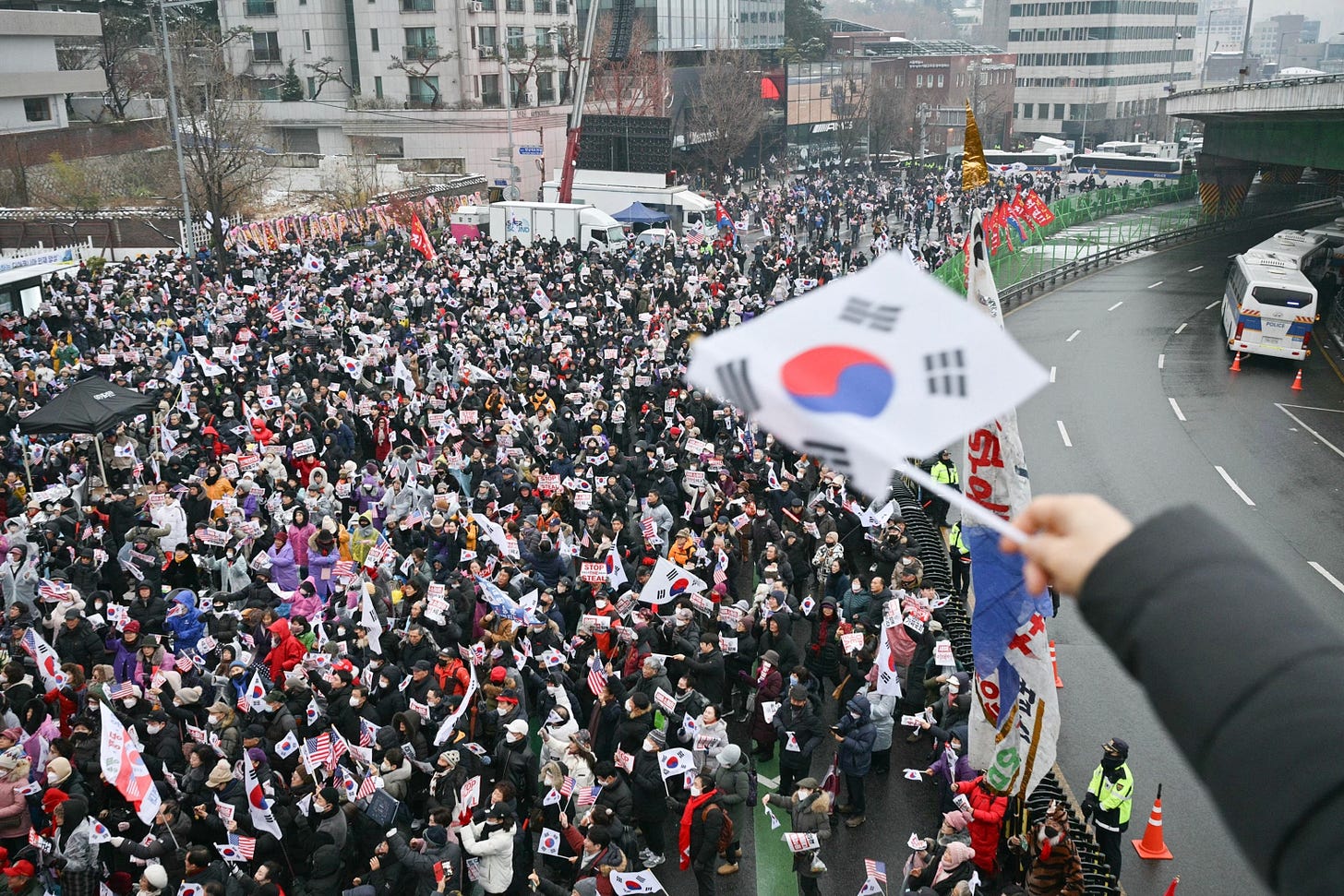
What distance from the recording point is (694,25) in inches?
3548

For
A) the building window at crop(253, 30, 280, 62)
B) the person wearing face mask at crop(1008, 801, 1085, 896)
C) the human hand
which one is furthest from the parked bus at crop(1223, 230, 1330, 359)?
the building window at crop(253, 30, 280, 62)

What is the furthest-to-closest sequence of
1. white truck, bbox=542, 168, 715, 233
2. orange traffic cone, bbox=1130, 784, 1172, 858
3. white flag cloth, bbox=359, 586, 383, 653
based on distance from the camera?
white truck, bbox=542, 168, 715, 233, white flag cloth, bbox=359, 586, 383, 653, orange traffic cone, bbox=1130, 784, 1172, 858

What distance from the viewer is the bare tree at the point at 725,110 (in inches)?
2771

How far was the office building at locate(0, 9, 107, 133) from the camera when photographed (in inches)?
2120

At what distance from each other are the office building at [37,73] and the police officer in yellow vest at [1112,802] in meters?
57.2

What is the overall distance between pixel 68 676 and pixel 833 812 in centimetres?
763

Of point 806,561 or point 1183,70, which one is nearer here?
point 806,561

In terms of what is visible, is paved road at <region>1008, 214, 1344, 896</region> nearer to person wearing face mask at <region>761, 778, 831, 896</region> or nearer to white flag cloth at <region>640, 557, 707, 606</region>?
person wearing face mask at <region>761, 778, 831, 896</region>

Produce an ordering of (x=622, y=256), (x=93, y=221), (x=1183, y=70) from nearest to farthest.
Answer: (x=622, y=256)
(x=93, y=221)
(x=1183, y=70)

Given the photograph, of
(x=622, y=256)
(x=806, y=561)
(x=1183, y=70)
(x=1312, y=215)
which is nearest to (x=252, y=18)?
(x=622, y=256)

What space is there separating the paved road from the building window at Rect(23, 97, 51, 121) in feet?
155

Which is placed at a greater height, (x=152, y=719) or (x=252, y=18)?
(x=252, y=18)

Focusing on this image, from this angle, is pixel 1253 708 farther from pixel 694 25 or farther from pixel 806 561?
pixel 694 25

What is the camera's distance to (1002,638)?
9703 mm
